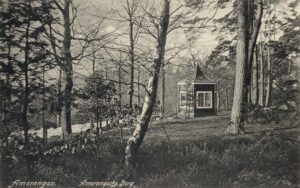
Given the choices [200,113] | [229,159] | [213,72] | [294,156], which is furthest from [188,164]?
[213,72]

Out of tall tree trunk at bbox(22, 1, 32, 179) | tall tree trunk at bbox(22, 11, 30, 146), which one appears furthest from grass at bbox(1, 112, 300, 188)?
tall tree trunk at bbox(22, 11, 30, 146)

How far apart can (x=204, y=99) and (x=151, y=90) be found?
15.6 meters

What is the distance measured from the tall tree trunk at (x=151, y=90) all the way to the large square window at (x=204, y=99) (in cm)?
1533

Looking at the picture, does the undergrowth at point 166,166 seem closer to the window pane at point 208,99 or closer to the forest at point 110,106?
the forest at point 110,106

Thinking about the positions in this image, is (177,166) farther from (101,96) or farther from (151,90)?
(101,96)

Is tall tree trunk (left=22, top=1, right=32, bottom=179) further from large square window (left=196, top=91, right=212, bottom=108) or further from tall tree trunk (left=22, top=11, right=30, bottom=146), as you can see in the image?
large square window (left=196, top=91, right=212, bottom=108)

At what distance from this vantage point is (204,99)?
22281 millimetres

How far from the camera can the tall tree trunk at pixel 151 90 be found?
6930mm

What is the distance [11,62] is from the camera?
564cm

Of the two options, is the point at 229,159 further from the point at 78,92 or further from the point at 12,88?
the point at 12,88

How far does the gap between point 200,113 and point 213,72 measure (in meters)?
9.32

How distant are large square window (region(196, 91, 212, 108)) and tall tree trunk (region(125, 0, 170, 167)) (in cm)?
1533

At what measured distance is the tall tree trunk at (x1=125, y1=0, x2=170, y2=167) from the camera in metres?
6.93

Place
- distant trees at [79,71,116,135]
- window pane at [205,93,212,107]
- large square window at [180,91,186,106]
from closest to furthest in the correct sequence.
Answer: distant trees at [79,71,116,135] < window pane at [205,93,212,107] < large square window at [180,91,186,106]
